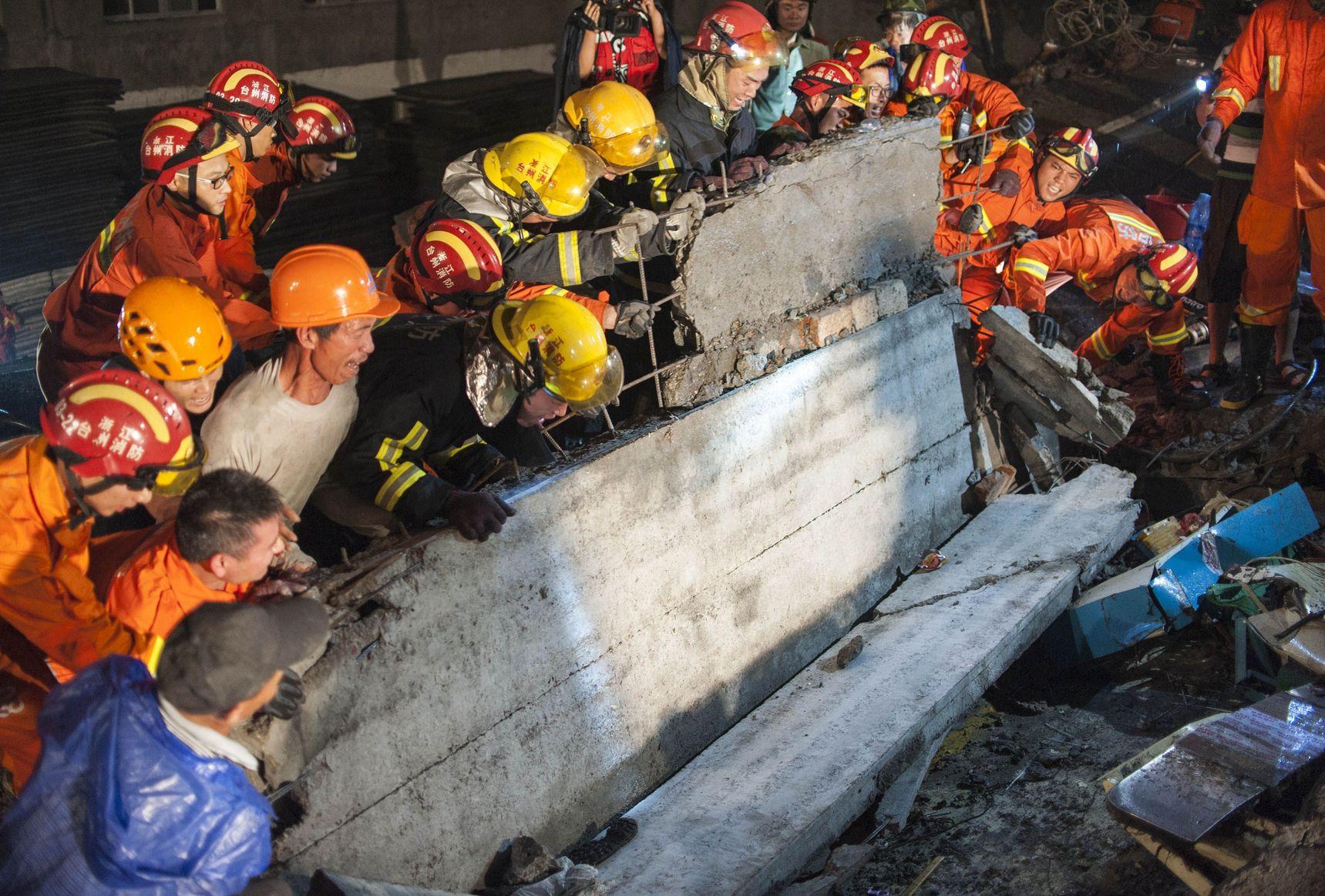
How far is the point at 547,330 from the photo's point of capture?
4461 millimetres

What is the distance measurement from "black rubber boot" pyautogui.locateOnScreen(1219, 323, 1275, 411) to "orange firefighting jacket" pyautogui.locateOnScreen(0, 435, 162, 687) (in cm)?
705

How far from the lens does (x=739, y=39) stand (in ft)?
19.2

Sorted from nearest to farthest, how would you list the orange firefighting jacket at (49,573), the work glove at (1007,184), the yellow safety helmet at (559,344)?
the orange firefighting jacket at (49,573) → the yellow safety helmet at (559,344) → the work glove at (1007,184)

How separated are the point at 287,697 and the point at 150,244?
100.0 inches

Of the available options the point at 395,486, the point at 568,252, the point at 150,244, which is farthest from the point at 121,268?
the point at 568,252

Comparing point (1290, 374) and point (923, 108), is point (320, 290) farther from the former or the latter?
point (1290, 374)

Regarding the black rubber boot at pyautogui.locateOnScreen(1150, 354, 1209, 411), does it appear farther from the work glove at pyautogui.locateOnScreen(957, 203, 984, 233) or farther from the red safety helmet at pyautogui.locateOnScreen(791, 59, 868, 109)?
the red safety helmet at pyautogui.locateOnScreen(791, 59, 868, 109)

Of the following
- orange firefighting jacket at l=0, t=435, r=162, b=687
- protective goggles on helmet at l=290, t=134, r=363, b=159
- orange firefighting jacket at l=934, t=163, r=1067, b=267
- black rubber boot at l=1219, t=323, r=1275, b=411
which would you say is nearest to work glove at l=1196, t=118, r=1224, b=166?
orange firefighting jacket at l=934, t=163, r=1067, b=267

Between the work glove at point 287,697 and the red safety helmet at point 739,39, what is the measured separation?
4.09 meters

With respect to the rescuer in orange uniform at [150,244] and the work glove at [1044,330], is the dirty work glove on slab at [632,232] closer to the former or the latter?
the rescuer in orange uniform at [150,244]

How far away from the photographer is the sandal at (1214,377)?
8039 millimetres

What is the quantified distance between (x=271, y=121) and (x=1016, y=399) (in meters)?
4.60

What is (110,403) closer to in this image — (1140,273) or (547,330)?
(547,330)

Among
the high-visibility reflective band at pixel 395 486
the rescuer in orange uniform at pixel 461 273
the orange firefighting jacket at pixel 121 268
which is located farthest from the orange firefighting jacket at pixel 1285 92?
the orange firefighting jacket at pixel 121 268
